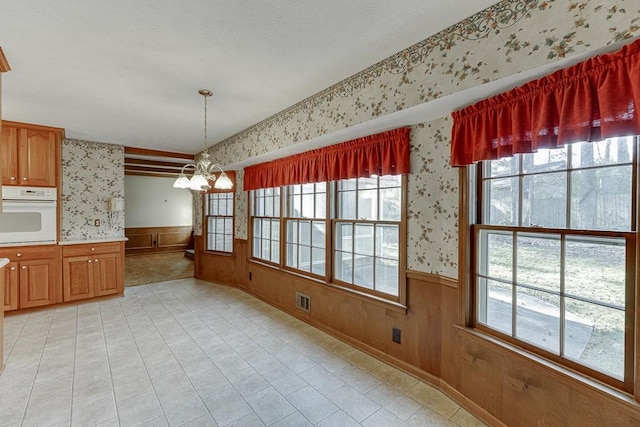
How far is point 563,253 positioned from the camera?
167cm

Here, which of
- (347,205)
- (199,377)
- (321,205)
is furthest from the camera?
(321,205)

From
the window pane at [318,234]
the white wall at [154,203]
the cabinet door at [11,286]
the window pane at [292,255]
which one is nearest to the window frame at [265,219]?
the window pane at [292,255]

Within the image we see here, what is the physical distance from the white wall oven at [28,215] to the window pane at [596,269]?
6.06 meters

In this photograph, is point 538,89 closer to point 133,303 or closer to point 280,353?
point 280,353

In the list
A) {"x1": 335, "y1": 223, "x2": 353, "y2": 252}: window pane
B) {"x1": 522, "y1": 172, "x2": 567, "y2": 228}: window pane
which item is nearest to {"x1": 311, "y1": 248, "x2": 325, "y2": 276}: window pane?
{"x1": 335, "y1": 223, "x2": 353, "y2": 252}: window pane

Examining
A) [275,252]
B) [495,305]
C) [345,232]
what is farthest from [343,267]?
[495,305]

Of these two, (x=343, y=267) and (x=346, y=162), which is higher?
(x=346, y=162)

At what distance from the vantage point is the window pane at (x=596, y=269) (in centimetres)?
148

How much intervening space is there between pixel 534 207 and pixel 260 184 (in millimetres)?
3535

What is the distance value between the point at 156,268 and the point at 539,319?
7.56m

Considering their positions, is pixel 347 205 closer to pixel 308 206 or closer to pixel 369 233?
pixel 369 233

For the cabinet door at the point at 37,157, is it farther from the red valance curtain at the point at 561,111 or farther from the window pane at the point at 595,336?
the window pane at the point at 595,336

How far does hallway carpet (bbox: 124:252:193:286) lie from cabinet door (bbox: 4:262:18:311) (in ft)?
5.52

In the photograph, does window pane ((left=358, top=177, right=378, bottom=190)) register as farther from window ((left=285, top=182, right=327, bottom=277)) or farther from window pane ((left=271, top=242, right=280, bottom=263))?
window pane ((left=271, top=242, right=280, bottom=263))
